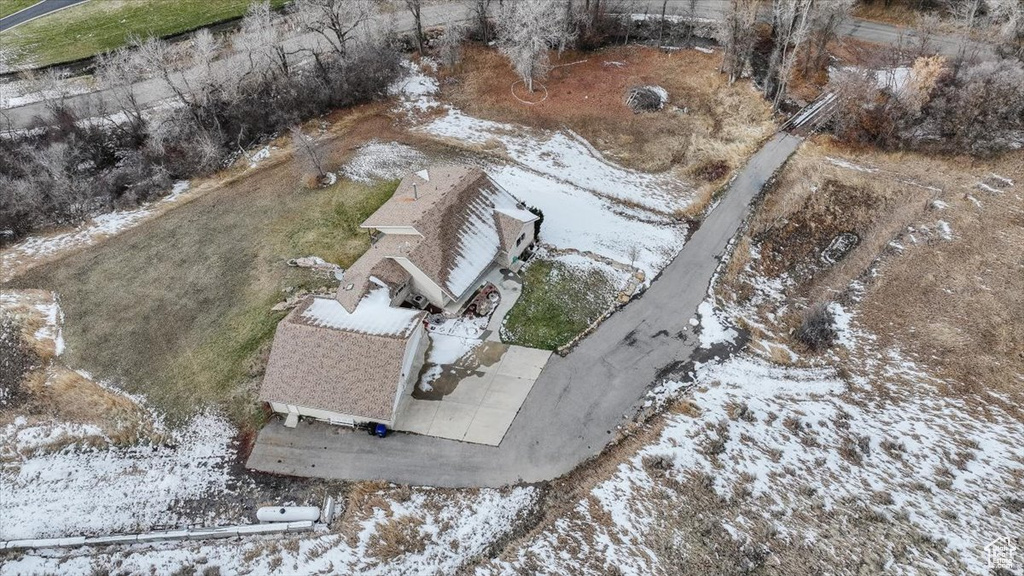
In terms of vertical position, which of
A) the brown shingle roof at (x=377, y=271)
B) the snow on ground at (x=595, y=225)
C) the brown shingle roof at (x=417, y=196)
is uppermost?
the brown shingle roof at (x=417, y=196)

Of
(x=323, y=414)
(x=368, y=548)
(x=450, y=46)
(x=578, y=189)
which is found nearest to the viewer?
(x=368, y=548)

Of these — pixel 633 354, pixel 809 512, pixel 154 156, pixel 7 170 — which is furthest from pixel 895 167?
pixel 7 170

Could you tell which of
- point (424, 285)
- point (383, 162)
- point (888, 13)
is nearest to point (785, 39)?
point (888, 13)

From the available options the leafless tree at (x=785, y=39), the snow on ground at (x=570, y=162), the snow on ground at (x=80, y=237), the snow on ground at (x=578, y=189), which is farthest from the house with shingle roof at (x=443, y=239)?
the leafless tree at (x=785, y=39)

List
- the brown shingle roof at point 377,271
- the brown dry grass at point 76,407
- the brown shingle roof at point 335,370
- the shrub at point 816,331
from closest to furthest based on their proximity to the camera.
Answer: the brown shingle roof at point 335,370 → the brown dry grass at point 76,407 → the brown shingle roof at point 377,271 → the shrub at point 816,331

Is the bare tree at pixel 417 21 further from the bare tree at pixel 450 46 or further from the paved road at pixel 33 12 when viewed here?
the paved road at pixel 33 12

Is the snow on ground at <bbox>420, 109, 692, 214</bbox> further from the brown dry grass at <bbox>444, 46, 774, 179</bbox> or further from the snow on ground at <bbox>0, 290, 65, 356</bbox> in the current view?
the snow on ground at <bbox>0, 290, 65, 356</bbox>

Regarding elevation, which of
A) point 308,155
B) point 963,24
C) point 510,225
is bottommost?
point 510,225

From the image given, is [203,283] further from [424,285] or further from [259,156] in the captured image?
[424,285]
